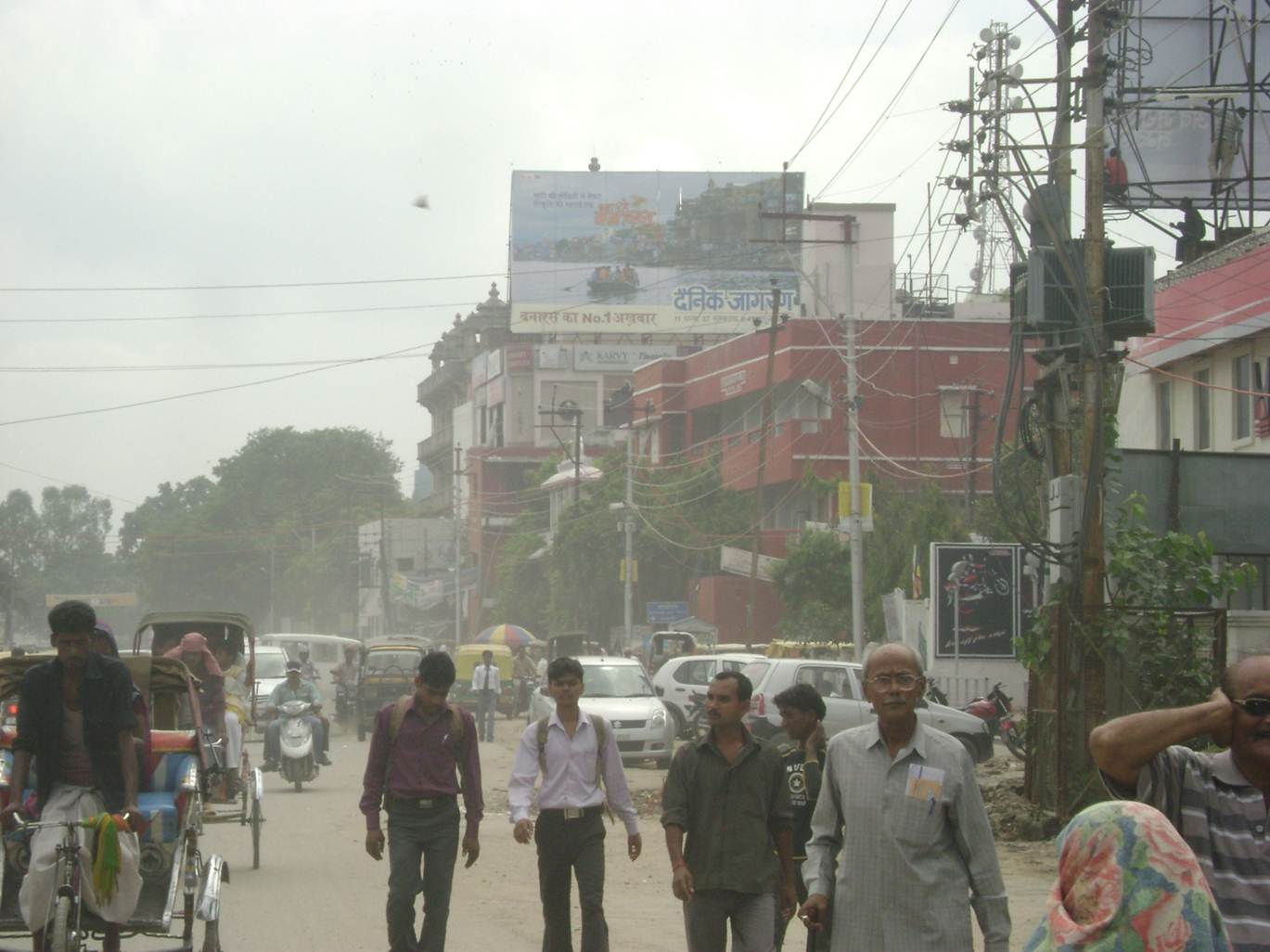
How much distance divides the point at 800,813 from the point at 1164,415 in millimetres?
25741

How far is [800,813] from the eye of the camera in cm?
767

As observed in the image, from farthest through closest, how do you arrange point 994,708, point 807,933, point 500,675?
point 500,675, point 994,708, point 807,933

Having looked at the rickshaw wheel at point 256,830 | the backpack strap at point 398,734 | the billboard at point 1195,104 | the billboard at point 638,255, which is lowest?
the rickshaw wheel at point 256,830

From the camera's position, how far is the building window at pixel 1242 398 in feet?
90.6

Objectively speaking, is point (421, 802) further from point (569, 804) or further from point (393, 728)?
point (569, 804)

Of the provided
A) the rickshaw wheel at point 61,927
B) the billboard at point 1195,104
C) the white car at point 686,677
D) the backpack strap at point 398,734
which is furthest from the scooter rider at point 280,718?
the billboard at point 1195,104

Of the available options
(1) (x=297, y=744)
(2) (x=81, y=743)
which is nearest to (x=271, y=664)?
(1) (x=297, y=744)

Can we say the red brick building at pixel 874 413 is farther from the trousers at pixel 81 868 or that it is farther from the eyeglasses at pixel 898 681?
the eyeglasses at pixel 898 681

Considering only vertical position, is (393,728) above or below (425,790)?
above

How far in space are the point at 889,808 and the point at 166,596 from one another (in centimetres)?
11309

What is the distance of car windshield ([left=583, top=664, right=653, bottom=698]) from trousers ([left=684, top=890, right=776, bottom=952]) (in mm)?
17962

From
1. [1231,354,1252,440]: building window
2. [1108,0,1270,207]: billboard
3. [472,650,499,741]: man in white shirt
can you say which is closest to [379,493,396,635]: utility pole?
[472,650,499,741]: man in white shirt

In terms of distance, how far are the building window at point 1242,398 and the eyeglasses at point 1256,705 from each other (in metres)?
25.1

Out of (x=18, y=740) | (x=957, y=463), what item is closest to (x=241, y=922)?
(x=18, y=740)
